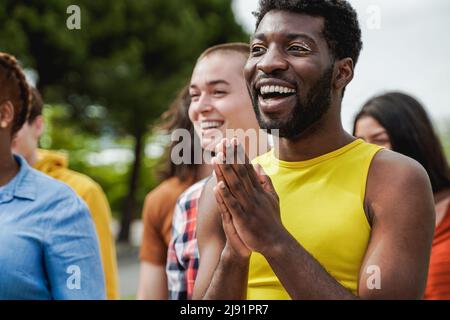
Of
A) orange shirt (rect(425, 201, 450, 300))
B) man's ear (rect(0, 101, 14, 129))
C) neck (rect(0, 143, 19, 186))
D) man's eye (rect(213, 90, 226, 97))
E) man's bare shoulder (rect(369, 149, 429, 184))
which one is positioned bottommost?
orange shirt (rect(425, 201, 450, 300))

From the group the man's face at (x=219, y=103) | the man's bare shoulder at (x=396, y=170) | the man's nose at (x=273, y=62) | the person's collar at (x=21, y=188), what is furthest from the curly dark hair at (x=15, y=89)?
the man's bare shoulder at (x=396, y=170)

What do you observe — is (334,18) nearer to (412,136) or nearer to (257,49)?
(257,49)

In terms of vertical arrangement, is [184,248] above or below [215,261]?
below

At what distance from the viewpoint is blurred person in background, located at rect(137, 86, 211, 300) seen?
3.52 metres

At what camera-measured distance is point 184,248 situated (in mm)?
2979

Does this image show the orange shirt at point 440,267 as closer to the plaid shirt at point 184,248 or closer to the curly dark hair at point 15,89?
the plaid shirt at point 184,248

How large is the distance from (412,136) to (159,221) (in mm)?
1310

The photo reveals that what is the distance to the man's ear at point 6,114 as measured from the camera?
267 centimetres

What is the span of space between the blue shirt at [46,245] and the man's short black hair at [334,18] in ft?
3.31

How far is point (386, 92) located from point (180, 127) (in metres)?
1.07

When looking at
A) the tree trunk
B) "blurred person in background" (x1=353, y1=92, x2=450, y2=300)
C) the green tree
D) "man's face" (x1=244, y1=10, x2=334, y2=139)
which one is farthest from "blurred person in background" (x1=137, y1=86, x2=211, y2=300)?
the tree trunk

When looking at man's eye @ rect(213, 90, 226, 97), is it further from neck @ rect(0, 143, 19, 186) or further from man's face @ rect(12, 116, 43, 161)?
man's face @ rect(12, 116, 43, 161)

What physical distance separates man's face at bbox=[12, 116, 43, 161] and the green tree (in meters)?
9.04

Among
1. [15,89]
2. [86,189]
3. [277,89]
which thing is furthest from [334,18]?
[86,189]
